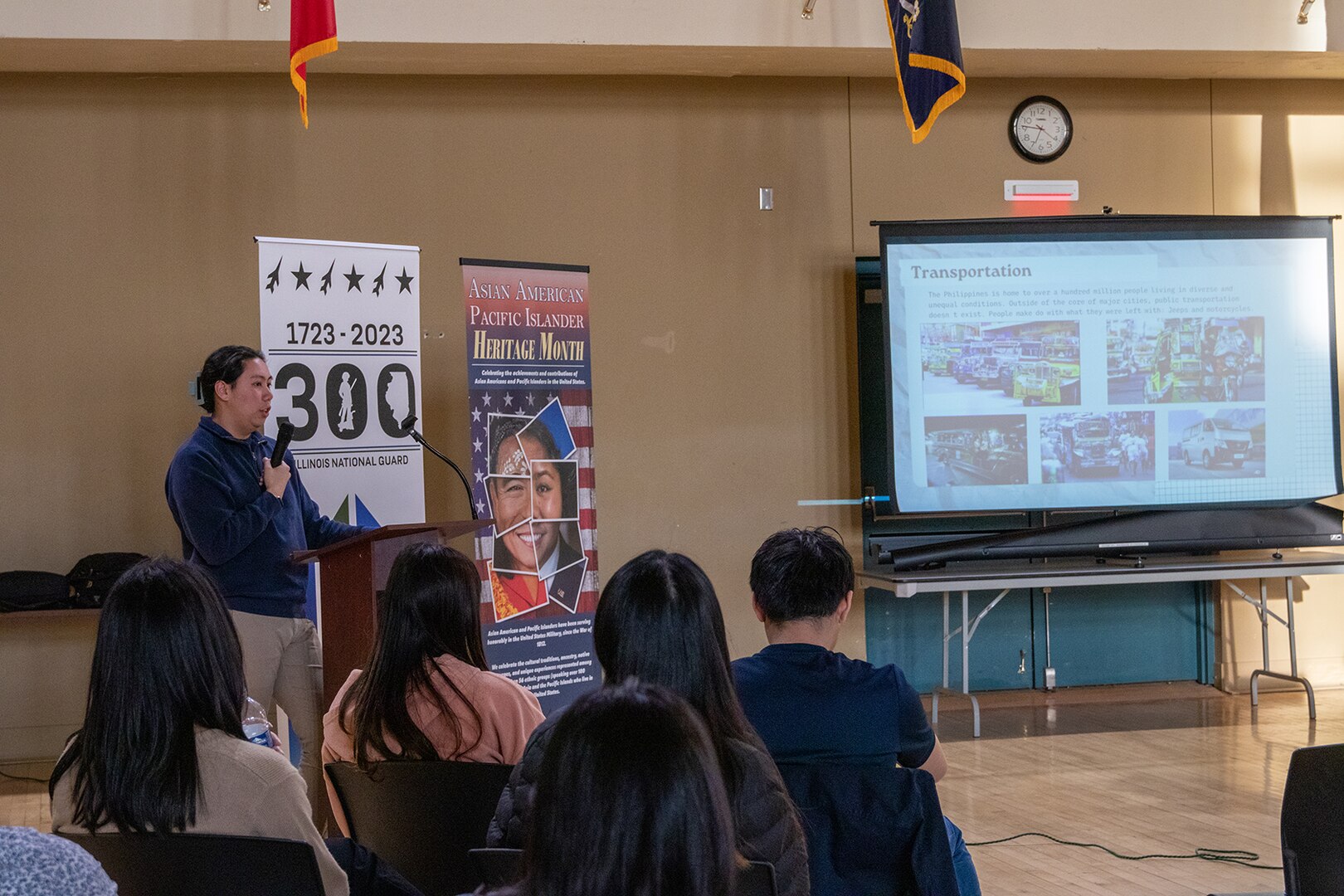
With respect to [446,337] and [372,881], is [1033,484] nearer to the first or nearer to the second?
[446,337]

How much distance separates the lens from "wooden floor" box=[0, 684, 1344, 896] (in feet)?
11.7

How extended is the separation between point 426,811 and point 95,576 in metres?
3.80

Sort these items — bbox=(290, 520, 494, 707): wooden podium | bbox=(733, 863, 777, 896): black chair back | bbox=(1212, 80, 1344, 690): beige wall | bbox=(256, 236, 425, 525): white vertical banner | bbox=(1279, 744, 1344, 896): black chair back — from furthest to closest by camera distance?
bbox=(1212, 80, 1344, 690): beige wall
bbox=(256, 236, 425, 525): white vertical banner
bbox=(290, 520, 494, 707): wooden podium
bbox=(1279, 744, 1344, 896): black chair back
bbox=(733, 863, 777, 896): black chair back

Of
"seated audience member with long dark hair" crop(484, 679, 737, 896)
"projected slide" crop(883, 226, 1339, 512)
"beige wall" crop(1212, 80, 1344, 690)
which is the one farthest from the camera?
"beige wall" crop(1212, 80, 1344, 690)

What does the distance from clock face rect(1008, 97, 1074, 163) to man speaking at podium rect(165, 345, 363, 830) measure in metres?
4.15

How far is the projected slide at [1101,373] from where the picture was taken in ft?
18.9

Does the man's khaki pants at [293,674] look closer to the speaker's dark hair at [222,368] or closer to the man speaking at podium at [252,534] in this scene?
the man speaking at podium at [252,534]

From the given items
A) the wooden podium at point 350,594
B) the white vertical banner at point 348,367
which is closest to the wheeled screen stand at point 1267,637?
the white vertical banner at point 348,367

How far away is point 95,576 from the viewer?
5.17 meters

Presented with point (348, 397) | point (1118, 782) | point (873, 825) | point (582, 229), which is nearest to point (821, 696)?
point (873, 825)

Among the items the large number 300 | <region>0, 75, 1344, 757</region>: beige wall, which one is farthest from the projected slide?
the large number 300

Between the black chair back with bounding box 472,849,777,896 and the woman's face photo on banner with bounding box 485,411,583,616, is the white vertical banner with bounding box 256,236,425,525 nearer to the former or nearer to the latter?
the woman's face photo on banner with bounding box 485,411,583,616

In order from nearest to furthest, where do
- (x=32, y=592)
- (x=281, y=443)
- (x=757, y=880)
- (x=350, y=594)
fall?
(x=757, y=880) → (x=350, y=594) → (x=281, y=443) → (x=32, y=592)

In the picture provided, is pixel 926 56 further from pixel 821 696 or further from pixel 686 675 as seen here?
pixel 686 675
